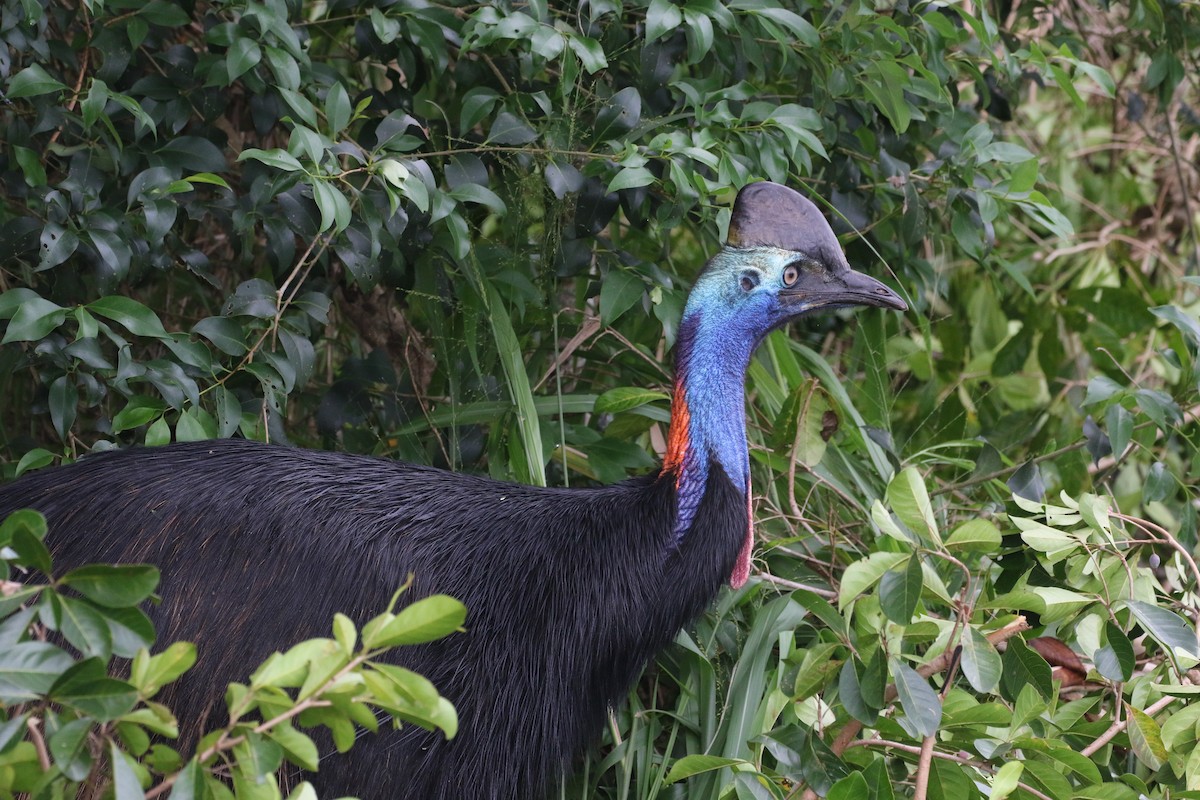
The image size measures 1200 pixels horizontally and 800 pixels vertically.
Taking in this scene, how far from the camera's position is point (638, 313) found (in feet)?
10.2

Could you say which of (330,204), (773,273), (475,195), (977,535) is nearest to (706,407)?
(773,273)

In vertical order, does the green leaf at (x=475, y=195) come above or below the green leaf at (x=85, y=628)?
below

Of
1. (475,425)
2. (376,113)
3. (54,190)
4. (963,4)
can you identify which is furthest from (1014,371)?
(54,190)

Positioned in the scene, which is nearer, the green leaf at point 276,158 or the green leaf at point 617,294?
the green leaf at point 276,158

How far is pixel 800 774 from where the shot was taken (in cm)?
218

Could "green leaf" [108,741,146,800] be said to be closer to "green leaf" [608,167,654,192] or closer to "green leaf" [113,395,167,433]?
Result: "green leaf" [113,395,167,433]

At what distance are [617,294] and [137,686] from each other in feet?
5.14

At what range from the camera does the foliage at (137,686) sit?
1347mm

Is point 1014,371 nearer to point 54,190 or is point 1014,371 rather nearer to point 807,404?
point 807,404

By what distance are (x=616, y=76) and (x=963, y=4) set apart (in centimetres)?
165

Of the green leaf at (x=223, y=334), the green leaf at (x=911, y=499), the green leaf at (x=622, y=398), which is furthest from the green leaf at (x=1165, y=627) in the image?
the green leaf at (x=223, y=334)

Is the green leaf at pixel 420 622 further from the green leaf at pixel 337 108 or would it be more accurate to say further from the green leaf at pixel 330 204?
the green leaf at pixel 337 108

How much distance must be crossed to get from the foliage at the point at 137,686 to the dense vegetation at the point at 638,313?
1.41ft

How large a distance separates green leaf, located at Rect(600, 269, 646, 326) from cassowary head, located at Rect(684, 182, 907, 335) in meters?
0.39
